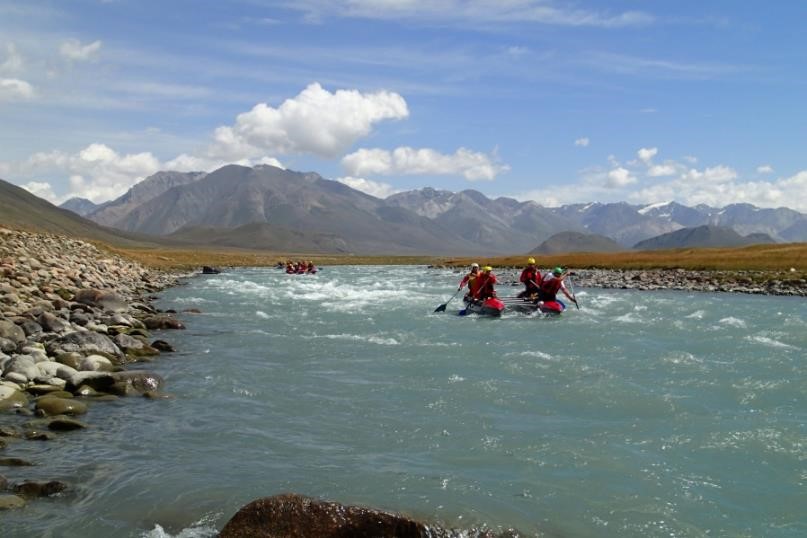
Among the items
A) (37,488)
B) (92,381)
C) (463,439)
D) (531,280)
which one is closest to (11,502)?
(37,488)

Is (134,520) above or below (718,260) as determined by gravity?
below

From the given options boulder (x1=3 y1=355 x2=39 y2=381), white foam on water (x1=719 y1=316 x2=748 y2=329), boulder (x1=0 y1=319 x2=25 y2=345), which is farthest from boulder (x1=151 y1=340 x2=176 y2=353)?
white foam on water (x1=719 y1=316 x2=748 y2=329)

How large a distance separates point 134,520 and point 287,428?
4017 mm

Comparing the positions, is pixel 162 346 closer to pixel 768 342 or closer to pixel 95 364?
pixel 95 364

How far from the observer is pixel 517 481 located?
9.43 metres

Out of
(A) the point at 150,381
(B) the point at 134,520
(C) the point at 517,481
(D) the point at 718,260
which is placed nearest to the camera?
(B) the point at 134,520

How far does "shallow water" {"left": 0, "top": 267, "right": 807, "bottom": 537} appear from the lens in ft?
27.7

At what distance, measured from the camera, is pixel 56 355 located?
15.1m

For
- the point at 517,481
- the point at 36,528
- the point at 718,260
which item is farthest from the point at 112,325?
the point at 718,260

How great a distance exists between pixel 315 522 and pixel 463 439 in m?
4.48

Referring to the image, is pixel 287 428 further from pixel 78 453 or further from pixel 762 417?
pixel 762 417

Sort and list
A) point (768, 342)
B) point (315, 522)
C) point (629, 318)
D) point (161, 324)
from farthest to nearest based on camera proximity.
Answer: point (629, 318) → point (161, 324) → point (768, 342) → point (315, 522)

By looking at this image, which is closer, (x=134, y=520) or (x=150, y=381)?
(x=134, y=520)

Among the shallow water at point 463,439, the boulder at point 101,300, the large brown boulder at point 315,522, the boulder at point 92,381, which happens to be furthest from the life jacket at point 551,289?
the large brown boulder at point 315,522
